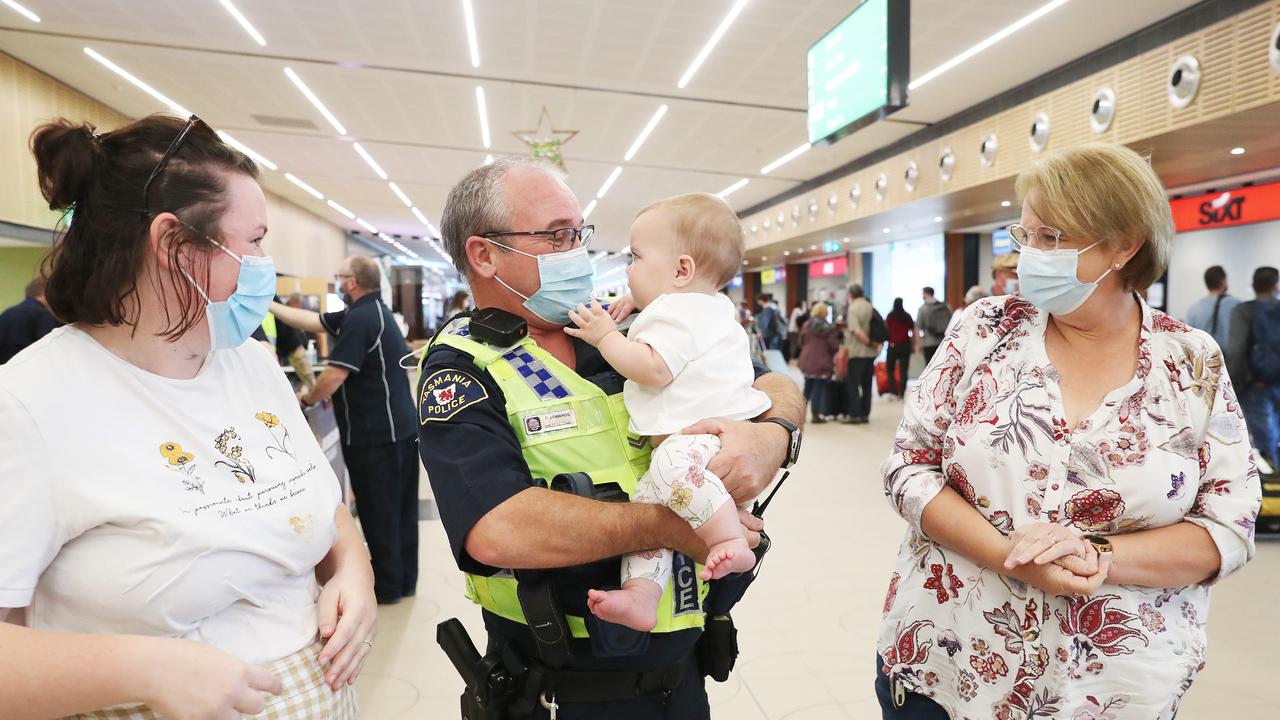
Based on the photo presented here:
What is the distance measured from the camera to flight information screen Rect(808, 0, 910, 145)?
454 centimetres

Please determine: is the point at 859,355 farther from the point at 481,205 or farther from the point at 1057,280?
the point at 481,205

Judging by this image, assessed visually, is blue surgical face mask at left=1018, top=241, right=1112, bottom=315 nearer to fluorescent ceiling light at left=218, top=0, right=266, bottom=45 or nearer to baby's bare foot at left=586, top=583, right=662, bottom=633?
baby's bare foot at left=586, top=583, right=662, bottom=633

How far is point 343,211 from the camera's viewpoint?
1916 centimetres

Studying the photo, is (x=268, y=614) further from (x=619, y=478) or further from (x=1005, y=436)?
(x=1005, y=436)

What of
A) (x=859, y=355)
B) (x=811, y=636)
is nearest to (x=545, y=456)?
(x=811, y=636)

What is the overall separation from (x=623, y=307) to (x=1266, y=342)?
567cm

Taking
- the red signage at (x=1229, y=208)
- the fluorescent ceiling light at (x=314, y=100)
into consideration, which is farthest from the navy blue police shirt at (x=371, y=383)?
the red signage at (x=1229, y=208)

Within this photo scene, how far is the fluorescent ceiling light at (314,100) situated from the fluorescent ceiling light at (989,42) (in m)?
6.93

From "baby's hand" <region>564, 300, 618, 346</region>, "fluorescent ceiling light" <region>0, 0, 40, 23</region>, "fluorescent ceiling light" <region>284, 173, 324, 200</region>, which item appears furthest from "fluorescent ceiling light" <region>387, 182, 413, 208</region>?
"baby's hand" <region>564, 300, 618, 346</region>

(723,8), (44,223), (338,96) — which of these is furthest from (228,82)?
(723,8)

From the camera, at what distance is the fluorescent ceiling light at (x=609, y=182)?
531 inches

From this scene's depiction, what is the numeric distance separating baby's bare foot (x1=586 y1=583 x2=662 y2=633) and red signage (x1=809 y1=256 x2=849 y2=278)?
19804 millimetres

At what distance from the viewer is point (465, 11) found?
666 cm

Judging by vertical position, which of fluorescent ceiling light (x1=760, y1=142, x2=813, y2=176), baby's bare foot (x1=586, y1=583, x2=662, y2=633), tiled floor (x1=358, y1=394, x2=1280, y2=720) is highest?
fluorescent ceiling light (x1=760, y1=142, x2=813, y2=176)
